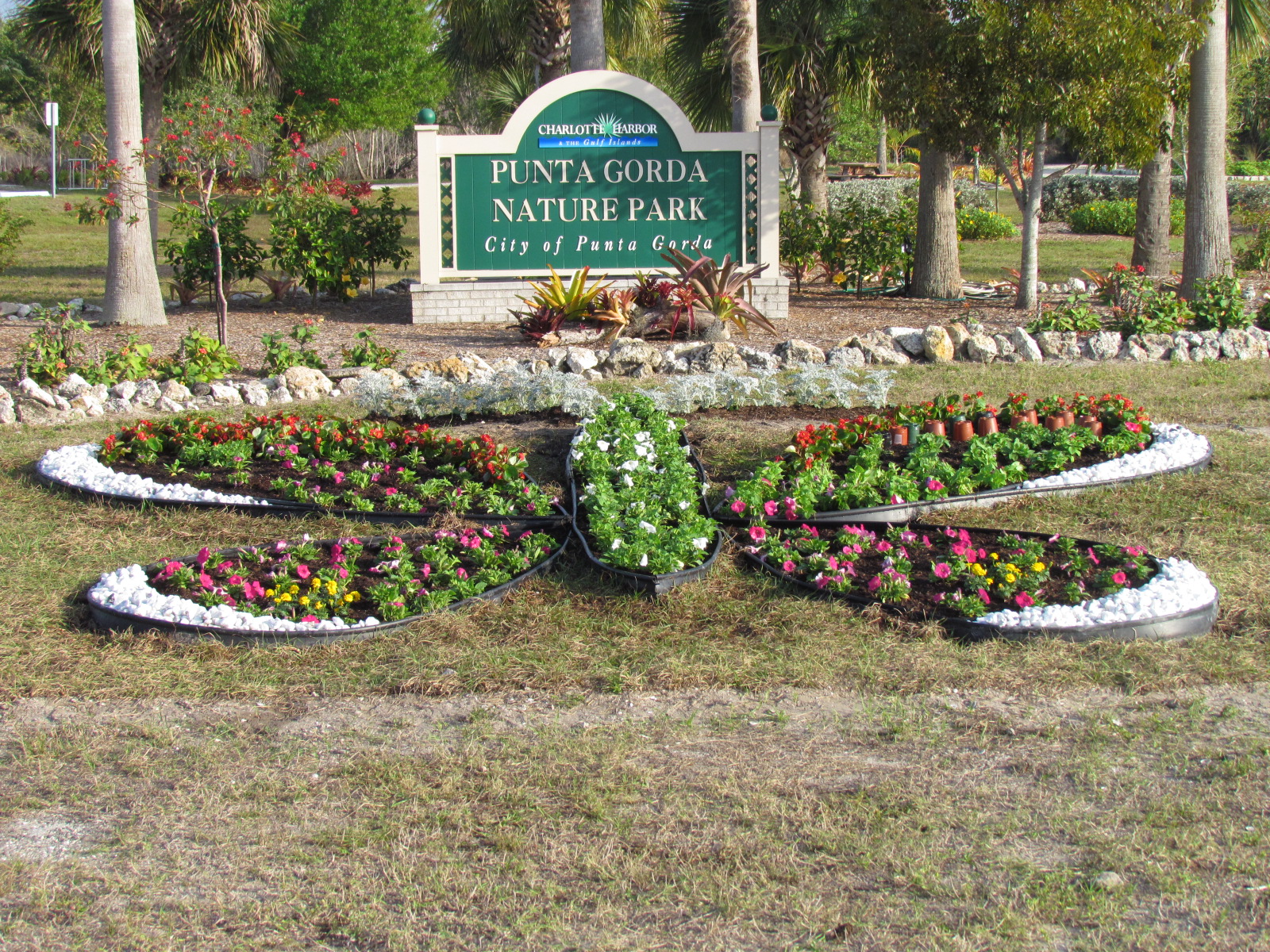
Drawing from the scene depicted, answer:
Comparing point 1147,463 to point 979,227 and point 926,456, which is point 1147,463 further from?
point 979,227

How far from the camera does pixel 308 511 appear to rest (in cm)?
575

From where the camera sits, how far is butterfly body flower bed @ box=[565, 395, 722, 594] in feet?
16.0

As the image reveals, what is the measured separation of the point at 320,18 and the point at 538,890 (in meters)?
36.0

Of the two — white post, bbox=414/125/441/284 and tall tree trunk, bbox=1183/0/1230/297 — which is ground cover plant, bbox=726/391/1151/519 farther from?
white post, bbox=414/125/441/284

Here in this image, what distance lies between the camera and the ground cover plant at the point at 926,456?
5.59 m

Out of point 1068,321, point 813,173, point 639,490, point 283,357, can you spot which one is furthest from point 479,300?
point 813,173

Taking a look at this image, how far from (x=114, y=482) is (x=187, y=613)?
198 cm

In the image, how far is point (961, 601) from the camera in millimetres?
4359

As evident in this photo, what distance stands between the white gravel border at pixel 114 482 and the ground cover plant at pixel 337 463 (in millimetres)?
108

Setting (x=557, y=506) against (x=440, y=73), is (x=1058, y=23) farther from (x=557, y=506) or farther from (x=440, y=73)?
(x=440, y=73)

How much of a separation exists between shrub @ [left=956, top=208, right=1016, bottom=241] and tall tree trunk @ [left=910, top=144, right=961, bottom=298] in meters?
9.29

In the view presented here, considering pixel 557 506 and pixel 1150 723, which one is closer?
pixel 1150 723

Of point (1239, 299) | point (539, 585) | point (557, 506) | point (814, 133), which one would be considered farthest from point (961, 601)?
point (814, 133)

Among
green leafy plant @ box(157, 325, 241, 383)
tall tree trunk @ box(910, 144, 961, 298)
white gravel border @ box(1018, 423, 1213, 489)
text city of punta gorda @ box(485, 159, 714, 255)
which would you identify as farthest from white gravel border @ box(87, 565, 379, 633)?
tall tree trunk @ box(910, 144, 961, 298)
